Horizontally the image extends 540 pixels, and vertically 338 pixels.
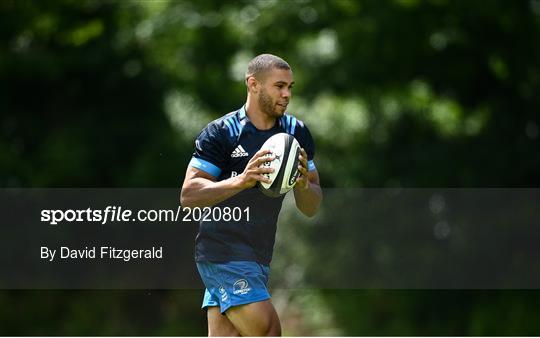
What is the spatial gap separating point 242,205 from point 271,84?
78 centimetres

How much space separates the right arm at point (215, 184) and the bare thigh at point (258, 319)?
687 mm

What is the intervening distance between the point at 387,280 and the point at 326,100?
339 cm

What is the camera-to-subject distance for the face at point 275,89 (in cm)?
594

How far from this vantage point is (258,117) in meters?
6.10

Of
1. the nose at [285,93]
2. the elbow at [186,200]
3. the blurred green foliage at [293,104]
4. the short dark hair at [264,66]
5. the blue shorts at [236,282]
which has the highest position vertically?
the blurred green foliage at [293,104]

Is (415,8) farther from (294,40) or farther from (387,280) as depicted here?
(387,280)

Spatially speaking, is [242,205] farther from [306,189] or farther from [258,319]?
[258,319]

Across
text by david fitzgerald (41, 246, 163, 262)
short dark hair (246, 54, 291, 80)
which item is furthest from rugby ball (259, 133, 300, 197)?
text by david fitzgerald (41, 246, 163, 262)

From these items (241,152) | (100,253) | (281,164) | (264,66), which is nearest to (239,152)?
(241,152)

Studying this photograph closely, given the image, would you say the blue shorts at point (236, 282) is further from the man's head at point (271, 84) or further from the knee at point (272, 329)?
the man's head at point (271, 84)

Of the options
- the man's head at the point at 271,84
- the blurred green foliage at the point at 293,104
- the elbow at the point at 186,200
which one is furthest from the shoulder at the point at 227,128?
the blurred green foliage at the point at 293,104

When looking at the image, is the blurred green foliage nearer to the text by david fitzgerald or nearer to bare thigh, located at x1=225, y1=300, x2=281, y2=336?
the text by david fitzgerald

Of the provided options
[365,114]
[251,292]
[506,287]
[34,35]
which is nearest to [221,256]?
[251,292]

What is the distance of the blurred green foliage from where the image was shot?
559 inches
